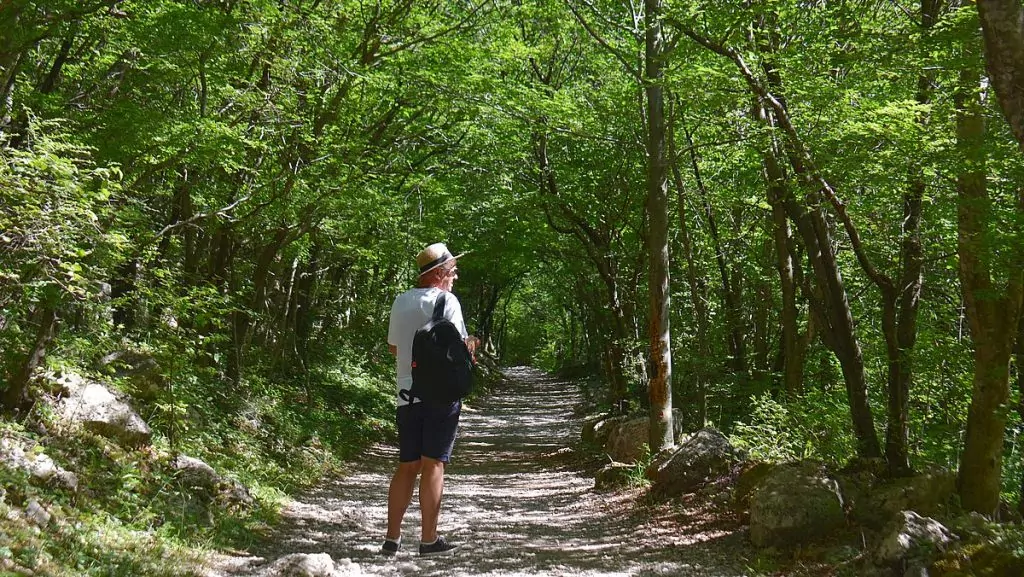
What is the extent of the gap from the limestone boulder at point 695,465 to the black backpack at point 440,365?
428 centimetres

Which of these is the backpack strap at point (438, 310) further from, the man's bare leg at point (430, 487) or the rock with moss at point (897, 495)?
the rock with moss at point (897, 495)

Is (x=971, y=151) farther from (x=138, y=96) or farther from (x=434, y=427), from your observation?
(x=138, y=96)

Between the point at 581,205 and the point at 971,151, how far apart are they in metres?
10.3

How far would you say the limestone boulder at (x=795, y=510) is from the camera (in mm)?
5637

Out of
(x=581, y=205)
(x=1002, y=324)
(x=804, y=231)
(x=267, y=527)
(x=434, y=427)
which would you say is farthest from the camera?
(x=581, y=205)

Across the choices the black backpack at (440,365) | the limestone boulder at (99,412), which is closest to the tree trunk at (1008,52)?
the black backpack at (440,365)

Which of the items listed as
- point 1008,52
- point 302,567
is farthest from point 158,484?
point 1008,52

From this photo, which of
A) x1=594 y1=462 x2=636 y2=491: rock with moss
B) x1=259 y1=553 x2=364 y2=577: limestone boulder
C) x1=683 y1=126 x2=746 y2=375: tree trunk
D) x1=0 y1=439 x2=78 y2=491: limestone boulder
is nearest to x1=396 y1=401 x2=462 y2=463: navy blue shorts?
x1=259 y1=553 x2=364 y2=577: limestone boulder

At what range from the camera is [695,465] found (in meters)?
8.06

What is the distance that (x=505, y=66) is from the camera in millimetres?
13039

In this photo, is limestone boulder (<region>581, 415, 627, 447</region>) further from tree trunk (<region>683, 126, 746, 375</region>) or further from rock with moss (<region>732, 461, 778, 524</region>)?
rock with moss (<region>732, 461, 778, 524</region>)

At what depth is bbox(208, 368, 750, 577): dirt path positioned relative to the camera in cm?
536

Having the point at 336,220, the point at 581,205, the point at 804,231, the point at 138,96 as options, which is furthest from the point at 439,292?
the point at 581,205

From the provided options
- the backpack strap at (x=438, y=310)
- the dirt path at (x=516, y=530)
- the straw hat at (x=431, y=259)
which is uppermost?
the straw hat at (x=431, y=259)
